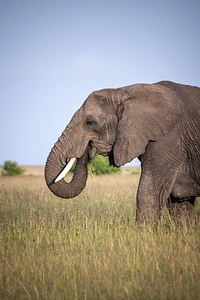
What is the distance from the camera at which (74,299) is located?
4.75 m

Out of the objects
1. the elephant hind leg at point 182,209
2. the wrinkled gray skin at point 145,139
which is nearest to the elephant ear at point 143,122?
the wrinkled gray skin at point 145,139

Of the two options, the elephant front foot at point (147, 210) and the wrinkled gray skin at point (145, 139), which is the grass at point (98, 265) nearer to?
the elephant front foot at point (147, 210)

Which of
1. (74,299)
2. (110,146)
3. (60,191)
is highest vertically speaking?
(110,146)

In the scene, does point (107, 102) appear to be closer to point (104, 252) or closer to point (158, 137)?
point (158, 137)

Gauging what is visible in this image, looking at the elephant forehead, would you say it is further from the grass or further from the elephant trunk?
the grass

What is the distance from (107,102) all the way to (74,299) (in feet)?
12.1

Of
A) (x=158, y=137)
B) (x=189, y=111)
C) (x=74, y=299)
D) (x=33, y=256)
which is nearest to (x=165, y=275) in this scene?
(x=74, y=299)

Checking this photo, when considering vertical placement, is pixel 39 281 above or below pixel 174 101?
below

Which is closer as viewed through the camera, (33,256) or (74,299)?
(74,299)

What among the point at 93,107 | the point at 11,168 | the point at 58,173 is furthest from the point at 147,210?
the point at 11,168

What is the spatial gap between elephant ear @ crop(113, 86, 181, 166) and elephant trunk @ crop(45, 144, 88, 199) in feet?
2.13

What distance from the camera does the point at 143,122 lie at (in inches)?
295

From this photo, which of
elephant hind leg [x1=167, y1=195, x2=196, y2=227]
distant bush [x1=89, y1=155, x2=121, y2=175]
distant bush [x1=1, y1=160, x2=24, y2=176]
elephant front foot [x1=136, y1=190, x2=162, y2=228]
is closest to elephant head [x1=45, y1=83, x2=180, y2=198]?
elephant front foot [x1=136, y1=190, x2=162, y2=228]

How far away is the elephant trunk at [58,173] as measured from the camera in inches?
305
